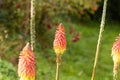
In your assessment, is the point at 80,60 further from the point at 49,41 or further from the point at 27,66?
the point at 27,66

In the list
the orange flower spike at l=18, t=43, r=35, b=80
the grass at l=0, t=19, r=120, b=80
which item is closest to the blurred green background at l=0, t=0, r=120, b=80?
the grass at l=0, t=19, r=120, b=80

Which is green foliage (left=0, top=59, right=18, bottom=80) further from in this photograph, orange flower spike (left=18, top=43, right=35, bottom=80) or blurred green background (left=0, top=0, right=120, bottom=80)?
orange flower spike (left=18, top=43, right=35, bottom=80)

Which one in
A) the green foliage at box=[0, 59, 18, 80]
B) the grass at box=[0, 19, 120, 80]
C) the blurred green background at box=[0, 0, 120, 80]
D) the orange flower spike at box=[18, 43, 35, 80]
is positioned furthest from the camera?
the blurred green background at box=[0, 0, 120, 80]

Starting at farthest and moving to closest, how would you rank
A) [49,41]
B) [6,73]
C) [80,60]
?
1. [49,41]
2. [80,60]
3. [6,73]

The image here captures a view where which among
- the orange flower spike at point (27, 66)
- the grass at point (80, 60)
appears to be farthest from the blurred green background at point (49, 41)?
the orange flower spike at point (27, 66)

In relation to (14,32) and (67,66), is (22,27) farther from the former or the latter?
(67,66)

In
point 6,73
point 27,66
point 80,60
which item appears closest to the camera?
point 27,66

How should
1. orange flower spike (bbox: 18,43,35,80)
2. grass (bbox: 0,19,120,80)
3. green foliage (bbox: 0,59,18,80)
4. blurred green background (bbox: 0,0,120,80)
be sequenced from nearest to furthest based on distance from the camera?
orange flower spike (bbox: 18,43,35,80) < green foliage (bbox: 0,59,18,80) < grass (bbox: 0,19,120,80) < blurred green background (bbox: 0,0,120,80)

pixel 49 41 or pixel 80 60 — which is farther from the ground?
pixel 49 41

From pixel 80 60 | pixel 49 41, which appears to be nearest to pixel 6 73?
pixel 80 60

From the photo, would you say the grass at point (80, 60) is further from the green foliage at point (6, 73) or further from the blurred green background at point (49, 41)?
the green foliage at point (6, 73)

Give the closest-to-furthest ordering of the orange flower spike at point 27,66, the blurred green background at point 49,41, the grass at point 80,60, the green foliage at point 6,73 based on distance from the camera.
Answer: the orange flower spike at point 27,66 → the green foliage at point 6,73 → the grass at point 80,60 → the blurred green background at point 49,41

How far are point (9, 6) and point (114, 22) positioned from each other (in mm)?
5229

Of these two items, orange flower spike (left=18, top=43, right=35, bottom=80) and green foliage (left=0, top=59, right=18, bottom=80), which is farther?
green foliage (left=0, top=59, right=18, bottom=80)
